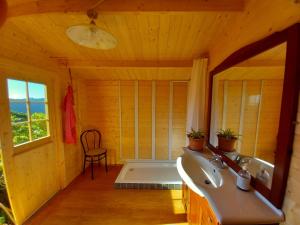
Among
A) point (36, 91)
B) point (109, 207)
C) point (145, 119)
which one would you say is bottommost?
point (109, 207)

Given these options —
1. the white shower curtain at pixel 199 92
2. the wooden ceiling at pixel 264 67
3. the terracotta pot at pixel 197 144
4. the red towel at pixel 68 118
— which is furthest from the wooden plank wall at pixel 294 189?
the red towel at pixel 68 118

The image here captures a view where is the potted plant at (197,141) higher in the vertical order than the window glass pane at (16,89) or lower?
lower

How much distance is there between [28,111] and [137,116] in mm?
1886

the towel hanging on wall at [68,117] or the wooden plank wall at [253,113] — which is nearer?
the wooden plank wall at [253,113]

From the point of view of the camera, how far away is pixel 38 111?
1.98m

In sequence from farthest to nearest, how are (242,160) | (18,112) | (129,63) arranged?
(129,63) < (18,112) < (242,160)

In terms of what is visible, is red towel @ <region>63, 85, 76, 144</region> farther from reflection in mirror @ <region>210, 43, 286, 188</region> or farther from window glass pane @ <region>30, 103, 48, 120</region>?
reflection in mirror @ <region>210, 43, 286, 188</region>

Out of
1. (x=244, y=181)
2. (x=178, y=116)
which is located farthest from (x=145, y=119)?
(x=244, y=181)

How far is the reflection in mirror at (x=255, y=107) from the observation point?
0.89 metres

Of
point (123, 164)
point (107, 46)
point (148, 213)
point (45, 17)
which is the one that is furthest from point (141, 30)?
point (123, 164)

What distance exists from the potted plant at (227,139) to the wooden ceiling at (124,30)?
1.10m

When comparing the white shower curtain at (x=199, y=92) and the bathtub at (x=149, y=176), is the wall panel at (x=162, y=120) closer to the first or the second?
the bathtub at (x=149, y=176)

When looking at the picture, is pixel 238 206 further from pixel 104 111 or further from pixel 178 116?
pixel 104 111

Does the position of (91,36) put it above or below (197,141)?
above
